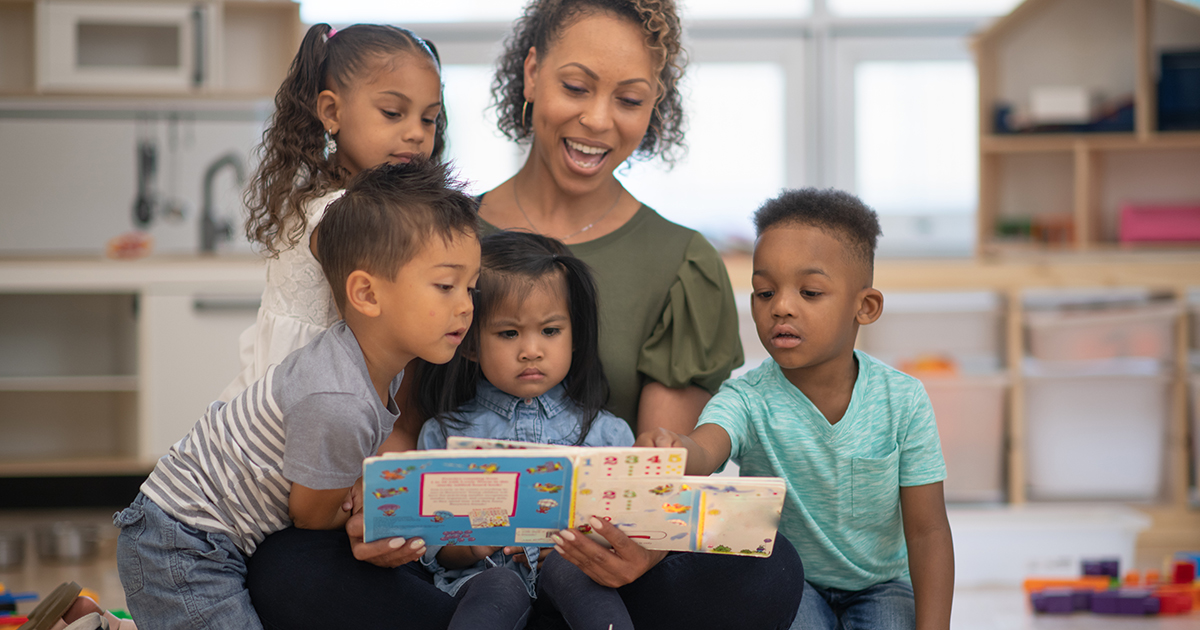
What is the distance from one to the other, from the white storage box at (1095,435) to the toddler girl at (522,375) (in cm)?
225

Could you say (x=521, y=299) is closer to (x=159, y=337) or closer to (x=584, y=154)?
(x=584, y=154)

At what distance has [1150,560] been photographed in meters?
3.05

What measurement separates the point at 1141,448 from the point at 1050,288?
24.5 inches

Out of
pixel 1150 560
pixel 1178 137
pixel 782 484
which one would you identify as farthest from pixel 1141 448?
pixel 782 484

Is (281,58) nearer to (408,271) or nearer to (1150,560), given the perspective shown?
(408,271)

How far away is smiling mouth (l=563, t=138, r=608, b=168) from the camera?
160 centimetres

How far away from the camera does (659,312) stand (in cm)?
162

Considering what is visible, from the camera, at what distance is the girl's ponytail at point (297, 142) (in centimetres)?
147

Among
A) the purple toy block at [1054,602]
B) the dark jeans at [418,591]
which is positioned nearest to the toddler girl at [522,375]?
the dark jeans at [418,591]

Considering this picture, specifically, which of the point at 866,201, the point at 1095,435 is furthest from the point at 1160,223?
the point at 866,201

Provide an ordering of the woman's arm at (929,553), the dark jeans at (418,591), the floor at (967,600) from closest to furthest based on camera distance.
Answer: the dark jeans at (418,591) < the woman's arm at (929,553) < the floor at (967,600)

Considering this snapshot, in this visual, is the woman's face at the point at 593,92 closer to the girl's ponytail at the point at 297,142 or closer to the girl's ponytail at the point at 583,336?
the girl's ponytail at the point at 583,336

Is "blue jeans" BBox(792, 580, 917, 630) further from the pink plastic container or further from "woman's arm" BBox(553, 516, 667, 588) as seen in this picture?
the pink plastic container

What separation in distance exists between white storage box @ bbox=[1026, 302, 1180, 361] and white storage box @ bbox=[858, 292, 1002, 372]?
0.47ft
